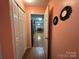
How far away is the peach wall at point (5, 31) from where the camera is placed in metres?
1.66

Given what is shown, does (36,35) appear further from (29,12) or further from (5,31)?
(5,31)

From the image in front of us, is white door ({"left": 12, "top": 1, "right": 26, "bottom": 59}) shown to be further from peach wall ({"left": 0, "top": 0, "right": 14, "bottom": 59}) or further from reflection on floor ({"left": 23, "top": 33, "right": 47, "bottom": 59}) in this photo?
reflection on floor ({"left": 23, "top": 33, "right": 47, "bottom": 59})

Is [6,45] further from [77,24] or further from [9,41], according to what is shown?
[77,24]

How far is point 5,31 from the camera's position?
5.62 feet

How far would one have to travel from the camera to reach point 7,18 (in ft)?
5.49

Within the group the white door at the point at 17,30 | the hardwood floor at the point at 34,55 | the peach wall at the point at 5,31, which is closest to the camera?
the peach wall at the point at 5,31

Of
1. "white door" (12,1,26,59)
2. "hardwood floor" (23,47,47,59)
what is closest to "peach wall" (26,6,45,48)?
"hardwood floor" (23,47,47,59)

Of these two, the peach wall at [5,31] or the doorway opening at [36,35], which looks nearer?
the peach wall at [5,31]

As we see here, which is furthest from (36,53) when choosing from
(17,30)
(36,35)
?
(36,35)

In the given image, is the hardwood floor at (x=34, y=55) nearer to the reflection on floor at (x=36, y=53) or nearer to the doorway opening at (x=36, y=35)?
the reflection on floor at (x=36, y=53)

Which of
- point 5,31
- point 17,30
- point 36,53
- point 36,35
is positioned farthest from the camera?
point 36,35

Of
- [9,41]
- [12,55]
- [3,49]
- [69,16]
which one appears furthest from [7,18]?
[69,16]

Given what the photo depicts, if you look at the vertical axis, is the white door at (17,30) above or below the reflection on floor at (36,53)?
above

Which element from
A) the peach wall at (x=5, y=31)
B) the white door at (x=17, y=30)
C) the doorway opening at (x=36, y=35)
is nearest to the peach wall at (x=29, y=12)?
the doorway opening at (x=36, y=35)
